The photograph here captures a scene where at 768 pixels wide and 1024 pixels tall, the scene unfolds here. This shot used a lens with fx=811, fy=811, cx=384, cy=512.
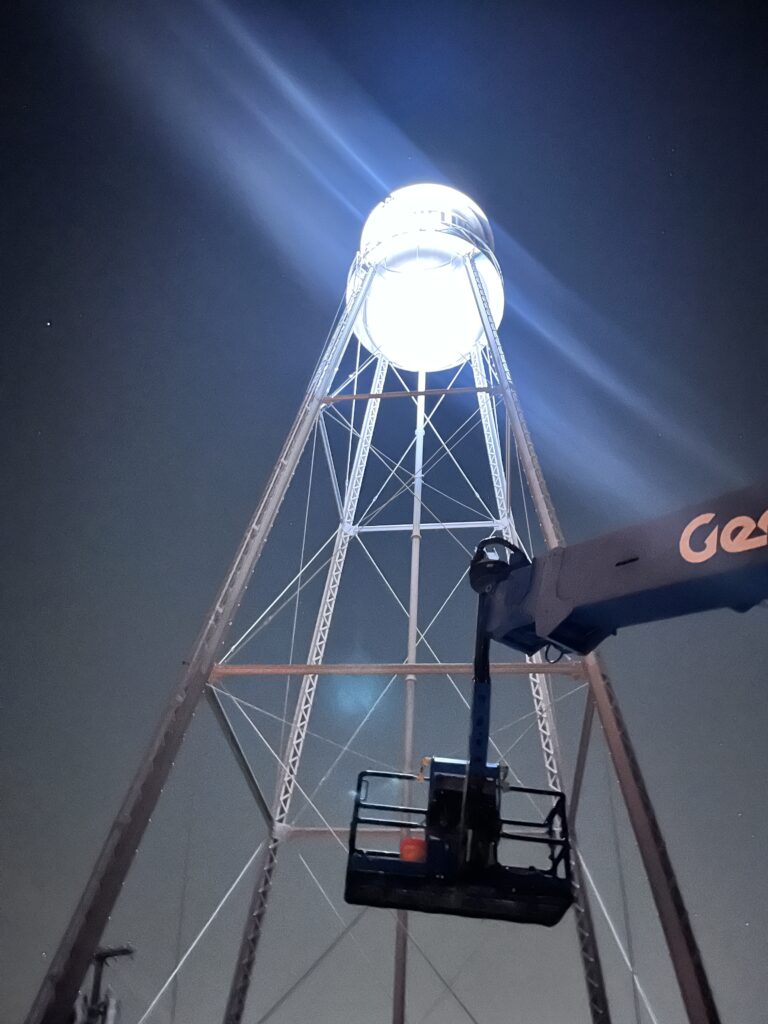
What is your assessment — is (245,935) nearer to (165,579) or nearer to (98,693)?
(98,693)

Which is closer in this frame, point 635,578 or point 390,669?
point 635,578

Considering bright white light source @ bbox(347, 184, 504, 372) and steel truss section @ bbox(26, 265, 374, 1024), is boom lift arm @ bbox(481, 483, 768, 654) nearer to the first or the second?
steel truss section @ bbox(26, 265, 374, 1024)

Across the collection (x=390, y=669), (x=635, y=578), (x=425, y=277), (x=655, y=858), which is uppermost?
(x=425, y=277)

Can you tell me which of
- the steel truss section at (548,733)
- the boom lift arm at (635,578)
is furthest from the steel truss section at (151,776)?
the boom lift arm at (635,578)

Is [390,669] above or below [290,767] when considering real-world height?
below

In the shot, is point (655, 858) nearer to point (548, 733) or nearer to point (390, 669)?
point (390, 669)

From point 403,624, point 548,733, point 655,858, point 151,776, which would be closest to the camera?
point 655,858

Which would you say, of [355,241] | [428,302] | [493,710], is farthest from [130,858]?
[355,241]

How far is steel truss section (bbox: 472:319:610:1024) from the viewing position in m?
6.67

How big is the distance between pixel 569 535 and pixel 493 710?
3.53 meters

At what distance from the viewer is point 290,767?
907cm

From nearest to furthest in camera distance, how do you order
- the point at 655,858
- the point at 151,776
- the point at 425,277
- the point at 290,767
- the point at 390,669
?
the point at 655,858 → the point at 151,776 → the point at 390,669 → the point at 290,767 → the point at 425,277

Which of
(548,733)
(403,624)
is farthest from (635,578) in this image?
(403,624)

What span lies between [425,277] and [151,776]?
790cm
